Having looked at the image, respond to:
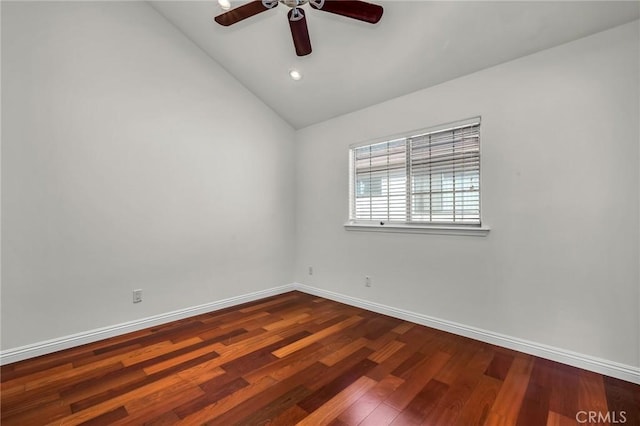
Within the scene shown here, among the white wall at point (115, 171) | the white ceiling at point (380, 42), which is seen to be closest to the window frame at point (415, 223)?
the white ceiling at point (380, 42)

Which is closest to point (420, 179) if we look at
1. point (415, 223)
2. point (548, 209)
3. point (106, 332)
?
point (415, 223)

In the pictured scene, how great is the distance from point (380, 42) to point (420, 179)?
1.35 m

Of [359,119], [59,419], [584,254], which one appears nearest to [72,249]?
[59,419]

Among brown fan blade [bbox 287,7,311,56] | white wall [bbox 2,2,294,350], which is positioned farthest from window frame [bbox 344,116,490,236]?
brown fan blade [bbox 287,7,311,56]

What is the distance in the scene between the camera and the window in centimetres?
266

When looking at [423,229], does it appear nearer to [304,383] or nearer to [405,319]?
[405,319]

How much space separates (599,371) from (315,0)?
125 inches

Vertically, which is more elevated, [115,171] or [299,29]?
[299,29]

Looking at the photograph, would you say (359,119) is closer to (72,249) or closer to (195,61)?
(195,61)

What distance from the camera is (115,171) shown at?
2602 millimetres

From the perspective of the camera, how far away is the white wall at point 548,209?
195cm

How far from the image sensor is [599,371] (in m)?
2.01

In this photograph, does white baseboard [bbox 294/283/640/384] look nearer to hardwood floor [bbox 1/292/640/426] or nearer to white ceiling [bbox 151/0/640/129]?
hardwood floor [bbox 1/292/640/426]

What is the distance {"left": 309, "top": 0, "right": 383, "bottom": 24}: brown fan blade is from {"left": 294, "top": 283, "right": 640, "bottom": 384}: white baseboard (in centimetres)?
263
